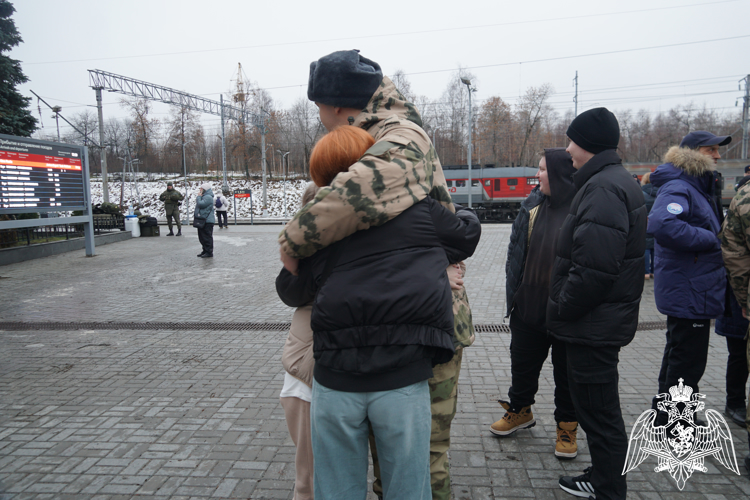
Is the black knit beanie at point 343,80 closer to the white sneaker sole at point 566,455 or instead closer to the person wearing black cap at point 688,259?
the person wearing black cap at point 688,259

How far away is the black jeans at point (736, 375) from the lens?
3.37m

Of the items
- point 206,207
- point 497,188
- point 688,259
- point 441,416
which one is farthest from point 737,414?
point 497,188

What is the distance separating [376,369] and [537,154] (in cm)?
5883

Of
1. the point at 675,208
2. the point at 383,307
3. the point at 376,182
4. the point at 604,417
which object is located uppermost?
the point at 376,182

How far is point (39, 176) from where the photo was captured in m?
11.6

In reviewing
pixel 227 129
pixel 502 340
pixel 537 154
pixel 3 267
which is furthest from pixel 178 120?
pixel 502 340

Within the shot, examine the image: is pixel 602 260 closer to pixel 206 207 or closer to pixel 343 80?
pixel 343 80

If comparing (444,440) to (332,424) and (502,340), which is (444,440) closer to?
(332,424)

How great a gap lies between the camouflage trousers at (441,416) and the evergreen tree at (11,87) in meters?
17.6

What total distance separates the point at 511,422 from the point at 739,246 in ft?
5.65

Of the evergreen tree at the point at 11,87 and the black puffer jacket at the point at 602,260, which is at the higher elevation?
the evergreen tree at the point at 11,87

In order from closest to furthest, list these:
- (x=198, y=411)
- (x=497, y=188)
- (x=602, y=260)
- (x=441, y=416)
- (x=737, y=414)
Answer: (x=441, y=416) < (x=602, y=260) < (x=737, y=414) < (x=198, y=411) < (x=497, y=188)

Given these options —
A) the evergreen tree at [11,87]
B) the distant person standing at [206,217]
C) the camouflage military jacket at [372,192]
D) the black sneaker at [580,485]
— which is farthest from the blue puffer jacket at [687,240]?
the evergreen tree at [11,87]

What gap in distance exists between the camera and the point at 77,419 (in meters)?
3.56
